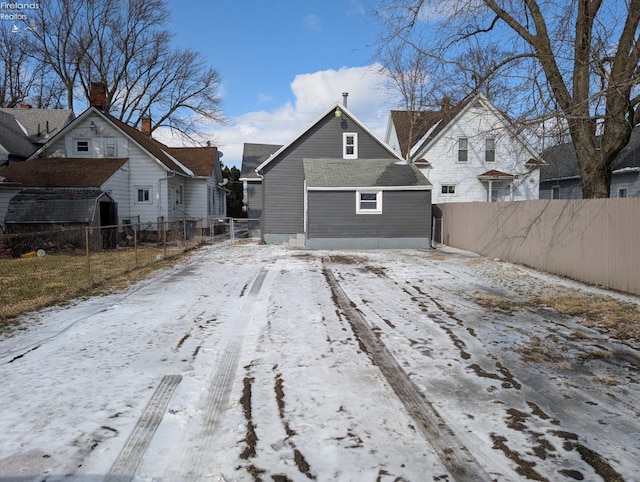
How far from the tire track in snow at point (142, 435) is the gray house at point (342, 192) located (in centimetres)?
1444

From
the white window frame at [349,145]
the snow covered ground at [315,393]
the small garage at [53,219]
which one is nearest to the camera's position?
the snow covered ground at [315,393]

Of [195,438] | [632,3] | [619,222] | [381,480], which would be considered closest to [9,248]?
[195,438]

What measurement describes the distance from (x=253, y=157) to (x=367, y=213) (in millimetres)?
14642

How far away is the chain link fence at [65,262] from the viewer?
850 cm

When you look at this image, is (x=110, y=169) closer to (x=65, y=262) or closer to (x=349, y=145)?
(x=65, y=262)

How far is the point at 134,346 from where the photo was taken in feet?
17.6

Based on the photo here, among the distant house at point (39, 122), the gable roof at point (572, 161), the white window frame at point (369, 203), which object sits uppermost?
the distant house at point (39, 122)

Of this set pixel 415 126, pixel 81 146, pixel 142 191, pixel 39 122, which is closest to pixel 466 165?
pixel 415 126

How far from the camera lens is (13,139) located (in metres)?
28.1

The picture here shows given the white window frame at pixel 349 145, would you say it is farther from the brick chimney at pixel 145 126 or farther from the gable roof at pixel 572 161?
the brick chimney at pixel 145 126

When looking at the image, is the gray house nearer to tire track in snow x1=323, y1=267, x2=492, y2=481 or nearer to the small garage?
the small garage

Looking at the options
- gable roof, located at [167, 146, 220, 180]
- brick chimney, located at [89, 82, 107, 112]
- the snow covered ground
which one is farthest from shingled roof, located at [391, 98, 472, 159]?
the snow covered ground

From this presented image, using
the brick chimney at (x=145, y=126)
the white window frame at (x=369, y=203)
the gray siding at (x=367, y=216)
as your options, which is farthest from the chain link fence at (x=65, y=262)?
the brick chimney at (x=145, y=126)

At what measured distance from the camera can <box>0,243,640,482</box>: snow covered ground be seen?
2.96m
